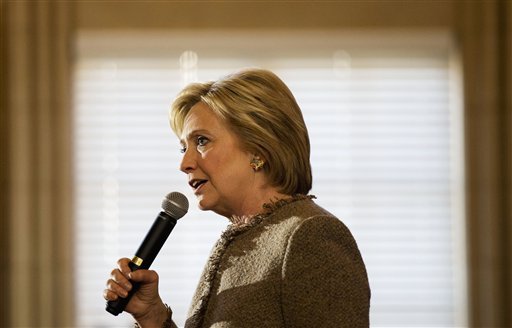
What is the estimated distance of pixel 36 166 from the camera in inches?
175

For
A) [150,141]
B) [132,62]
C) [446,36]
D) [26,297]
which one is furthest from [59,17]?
[446,36]

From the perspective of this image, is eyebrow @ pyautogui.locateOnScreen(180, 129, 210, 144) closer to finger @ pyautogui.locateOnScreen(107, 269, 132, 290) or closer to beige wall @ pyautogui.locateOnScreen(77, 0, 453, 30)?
finger @ pyautogui.locateOnScreen(107, 269, 132, 290)

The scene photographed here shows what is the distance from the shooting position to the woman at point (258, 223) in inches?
58.7

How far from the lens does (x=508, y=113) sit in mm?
4480

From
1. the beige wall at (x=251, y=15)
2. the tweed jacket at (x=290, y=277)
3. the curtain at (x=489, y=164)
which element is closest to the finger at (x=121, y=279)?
the tweed jacket at (x=290, y=277)

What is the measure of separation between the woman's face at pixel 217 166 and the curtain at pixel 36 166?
112 inches

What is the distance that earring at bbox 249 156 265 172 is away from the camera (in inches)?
66.6

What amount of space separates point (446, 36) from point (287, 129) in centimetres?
313

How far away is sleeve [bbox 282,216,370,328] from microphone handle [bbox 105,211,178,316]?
0.94ft

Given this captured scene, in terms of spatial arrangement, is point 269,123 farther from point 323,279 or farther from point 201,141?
point 323,279

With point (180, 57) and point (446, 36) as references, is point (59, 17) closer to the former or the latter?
point (180, 57)

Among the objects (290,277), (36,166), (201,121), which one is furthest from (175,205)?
(36,166)

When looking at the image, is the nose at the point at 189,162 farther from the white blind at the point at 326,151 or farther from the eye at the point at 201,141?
the white blind at the point at 326,151

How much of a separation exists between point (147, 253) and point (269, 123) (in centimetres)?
33
